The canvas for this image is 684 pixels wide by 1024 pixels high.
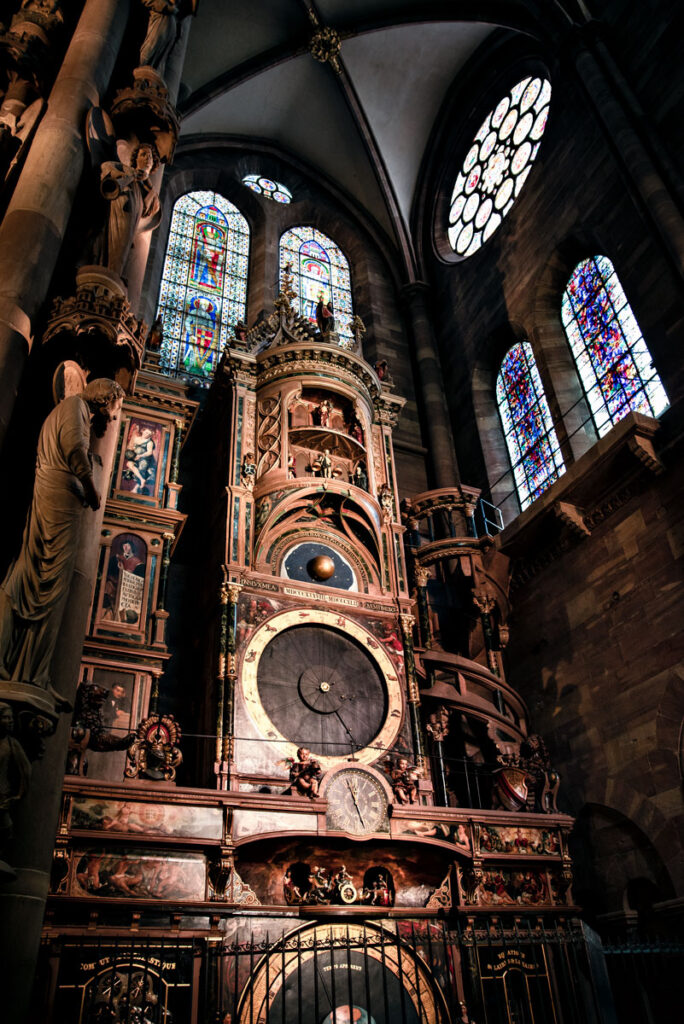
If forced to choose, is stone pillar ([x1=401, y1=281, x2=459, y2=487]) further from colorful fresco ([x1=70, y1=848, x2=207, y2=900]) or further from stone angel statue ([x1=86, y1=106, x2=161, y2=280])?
colorful fresco ([x1=70, y1=848, x2=207, y2=900])

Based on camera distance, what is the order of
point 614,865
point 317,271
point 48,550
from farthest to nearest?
point 317,271, point 614,865, point 48,550

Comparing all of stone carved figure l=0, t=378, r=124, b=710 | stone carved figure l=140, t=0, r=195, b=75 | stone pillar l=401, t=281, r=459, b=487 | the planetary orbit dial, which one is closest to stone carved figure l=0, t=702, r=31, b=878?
stone carved figure l=0, t=378, r=124, b=710

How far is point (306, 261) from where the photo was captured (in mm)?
19578

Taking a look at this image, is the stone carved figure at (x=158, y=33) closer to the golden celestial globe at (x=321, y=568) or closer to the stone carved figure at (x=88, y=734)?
the golden celestial globe at (x=321, y=568)

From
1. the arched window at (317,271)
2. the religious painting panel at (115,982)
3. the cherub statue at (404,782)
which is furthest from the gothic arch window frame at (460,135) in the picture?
the religious painting panel at (115,982)

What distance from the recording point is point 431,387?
17.6m

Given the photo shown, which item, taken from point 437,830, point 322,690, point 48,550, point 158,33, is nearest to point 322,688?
point 322,690

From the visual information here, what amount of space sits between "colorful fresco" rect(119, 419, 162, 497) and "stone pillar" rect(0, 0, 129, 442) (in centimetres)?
449

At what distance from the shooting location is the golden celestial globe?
11188 millimetres

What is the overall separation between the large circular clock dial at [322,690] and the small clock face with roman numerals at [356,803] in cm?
80

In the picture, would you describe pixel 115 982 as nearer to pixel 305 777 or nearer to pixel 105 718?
pixel 305 777

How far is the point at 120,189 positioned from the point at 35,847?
5.65m

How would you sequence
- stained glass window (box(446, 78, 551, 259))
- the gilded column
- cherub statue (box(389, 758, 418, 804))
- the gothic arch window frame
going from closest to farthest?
cherub statue (box(389, 758, 418, 804)), the gilded column, stained glass window (box(446, 78, 551, 259)), the gothic arch window frame

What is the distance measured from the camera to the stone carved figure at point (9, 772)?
4.27 m
